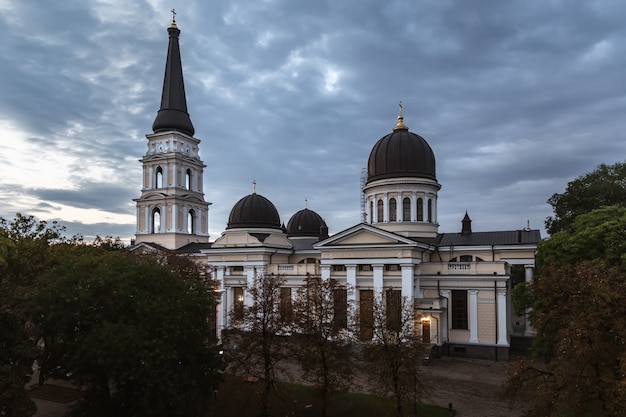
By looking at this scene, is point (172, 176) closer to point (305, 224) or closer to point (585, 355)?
point (305, 224)

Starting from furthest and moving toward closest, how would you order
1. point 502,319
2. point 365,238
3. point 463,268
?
point 365,238 < point 463,268 < point 502,319

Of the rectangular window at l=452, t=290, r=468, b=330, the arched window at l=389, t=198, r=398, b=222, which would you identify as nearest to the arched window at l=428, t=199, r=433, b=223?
the arched window at l=389, t=198, r=398, b=222

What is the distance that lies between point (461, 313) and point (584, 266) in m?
17.9

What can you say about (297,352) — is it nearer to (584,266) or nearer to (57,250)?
(584,266)

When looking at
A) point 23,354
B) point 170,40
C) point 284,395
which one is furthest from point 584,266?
point 170,40

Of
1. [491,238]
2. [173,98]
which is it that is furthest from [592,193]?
[173,98]

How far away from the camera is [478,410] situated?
70.3 ft

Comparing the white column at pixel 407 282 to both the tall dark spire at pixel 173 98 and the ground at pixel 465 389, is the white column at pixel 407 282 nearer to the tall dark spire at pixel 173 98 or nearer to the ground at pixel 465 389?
the ground at pixel 465 389

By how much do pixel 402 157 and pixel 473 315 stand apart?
1546cm

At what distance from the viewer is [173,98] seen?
5512 centimetres

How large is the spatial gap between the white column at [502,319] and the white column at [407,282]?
6380mm

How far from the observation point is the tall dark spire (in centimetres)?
5419

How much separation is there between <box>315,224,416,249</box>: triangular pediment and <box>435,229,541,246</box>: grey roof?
292 inches

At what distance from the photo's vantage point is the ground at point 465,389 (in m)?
21.3
